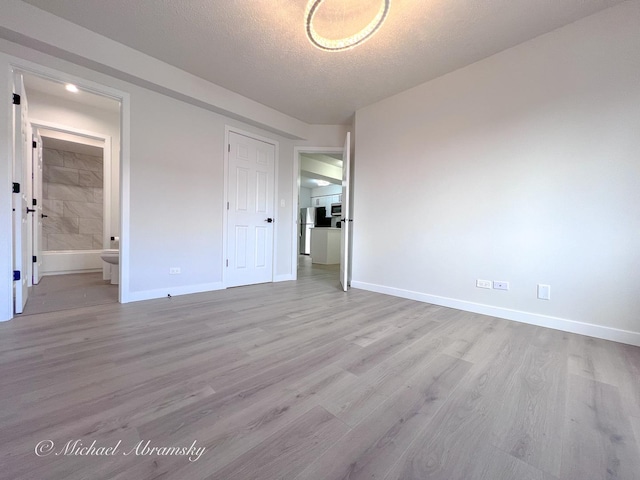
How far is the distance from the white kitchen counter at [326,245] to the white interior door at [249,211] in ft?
8.43

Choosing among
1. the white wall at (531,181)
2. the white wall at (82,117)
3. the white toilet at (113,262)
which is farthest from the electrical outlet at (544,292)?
the white wall at (82,117)

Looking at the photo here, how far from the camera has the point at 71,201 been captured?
16.6 feet

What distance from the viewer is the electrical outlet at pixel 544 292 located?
2.23 meters

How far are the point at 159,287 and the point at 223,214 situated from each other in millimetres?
1149

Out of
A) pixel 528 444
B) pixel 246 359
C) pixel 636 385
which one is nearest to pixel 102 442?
pixel 246 359

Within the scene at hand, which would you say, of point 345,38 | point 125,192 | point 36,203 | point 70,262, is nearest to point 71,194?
point 70,262

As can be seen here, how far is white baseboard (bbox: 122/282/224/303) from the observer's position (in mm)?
2715

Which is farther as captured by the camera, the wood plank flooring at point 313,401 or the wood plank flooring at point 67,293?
the wood plank flooring at point 67,293

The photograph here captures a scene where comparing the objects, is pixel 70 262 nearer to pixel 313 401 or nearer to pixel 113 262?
pixel 113 262

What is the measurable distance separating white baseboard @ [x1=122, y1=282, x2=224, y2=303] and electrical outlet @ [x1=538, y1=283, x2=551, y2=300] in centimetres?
344

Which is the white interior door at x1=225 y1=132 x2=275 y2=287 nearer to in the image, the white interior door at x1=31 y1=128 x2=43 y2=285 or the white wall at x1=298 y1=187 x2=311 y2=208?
the white interior door at x1=31 y1=128 x2=43 y2=285

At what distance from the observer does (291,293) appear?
10.8 ft

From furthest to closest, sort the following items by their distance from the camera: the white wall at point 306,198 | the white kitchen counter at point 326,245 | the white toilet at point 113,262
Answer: the white wall at point 306,198, the white kitchen counter at point 326,245, the white toilet at point 113,262

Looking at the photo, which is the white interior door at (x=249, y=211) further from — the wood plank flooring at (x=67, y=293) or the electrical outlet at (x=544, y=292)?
the electrical outlet at (x=544, y=292)
